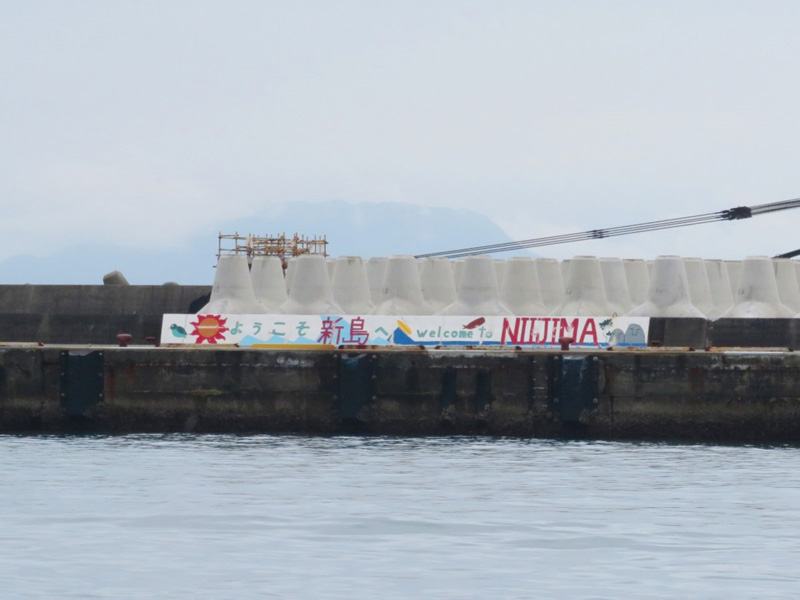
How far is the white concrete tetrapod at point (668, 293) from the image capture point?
5078 cm

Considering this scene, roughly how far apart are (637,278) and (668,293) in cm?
640

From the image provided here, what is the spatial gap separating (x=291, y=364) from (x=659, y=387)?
9.00 metres

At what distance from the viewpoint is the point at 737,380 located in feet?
117

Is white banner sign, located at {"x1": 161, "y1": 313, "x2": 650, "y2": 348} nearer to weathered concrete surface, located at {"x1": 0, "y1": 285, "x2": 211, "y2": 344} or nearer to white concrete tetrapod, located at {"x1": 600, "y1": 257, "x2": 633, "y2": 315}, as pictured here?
white concrete tetrapod, located at {"x1": 600, "y1": 257, "x2": 633, "y2": 315}

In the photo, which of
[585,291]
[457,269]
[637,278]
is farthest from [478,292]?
[637,278]

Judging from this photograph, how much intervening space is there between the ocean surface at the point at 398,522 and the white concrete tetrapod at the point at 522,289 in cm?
1878

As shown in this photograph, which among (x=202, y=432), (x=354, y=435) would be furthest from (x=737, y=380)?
(x=202, y=432)

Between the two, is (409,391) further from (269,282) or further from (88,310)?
(88,310)

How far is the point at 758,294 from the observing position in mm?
52375

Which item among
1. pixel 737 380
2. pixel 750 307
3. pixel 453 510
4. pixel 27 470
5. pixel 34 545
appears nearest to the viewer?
pixel 34 545

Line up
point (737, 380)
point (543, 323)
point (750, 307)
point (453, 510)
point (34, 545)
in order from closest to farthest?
1. point (34, 545)
2. point (453, 510)
3. point (737, 380)
4. point (543, 323)
5. point (750, 307)

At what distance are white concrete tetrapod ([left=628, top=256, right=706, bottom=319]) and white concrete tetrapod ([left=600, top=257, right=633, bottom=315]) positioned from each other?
181 cm

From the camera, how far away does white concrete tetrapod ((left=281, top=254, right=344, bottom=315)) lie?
51781 millimetres

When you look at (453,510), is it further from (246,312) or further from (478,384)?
(246,312)
